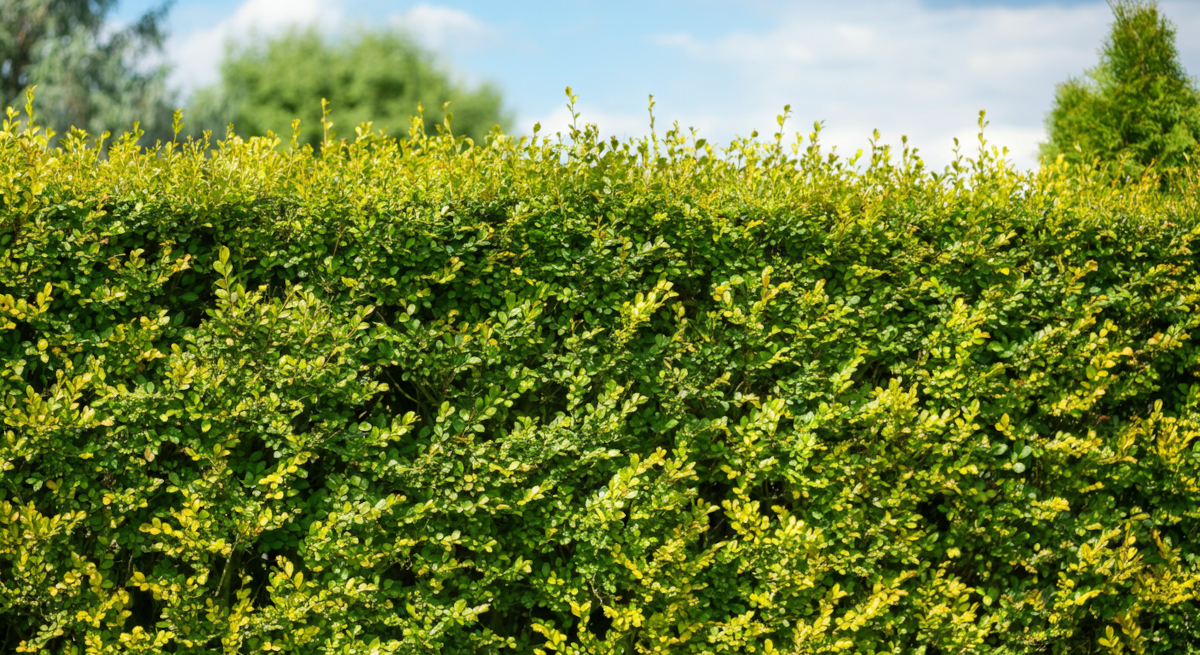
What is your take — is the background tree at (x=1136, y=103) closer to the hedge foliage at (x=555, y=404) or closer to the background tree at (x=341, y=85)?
the hedge foliage at (x=555, y=404)

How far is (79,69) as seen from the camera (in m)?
25.2

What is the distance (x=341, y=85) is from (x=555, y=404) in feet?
106

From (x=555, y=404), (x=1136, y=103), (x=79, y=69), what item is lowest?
(x=555, y=404)

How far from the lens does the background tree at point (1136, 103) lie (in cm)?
702

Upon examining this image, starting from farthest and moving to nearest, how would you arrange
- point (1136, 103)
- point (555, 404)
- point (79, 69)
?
point (79, 69), point (1136, 103), point (555, 404)

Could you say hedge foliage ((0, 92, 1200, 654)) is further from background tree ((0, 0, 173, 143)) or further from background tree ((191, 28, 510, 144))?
background tree ((191, 28, 510, 144))

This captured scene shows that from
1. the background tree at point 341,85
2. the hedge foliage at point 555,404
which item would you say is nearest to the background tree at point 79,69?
the background tree at point 341,85

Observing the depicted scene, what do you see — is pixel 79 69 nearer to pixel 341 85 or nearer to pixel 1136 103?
pixel 341 85

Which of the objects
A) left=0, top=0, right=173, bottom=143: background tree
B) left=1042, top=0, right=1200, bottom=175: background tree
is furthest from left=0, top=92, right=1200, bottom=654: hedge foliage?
left=0, top=0, right=173, bottom=143: background tree

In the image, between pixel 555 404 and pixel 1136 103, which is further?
pixel 1136 103

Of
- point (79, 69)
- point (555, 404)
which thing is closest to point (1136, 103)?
point (555, 404)

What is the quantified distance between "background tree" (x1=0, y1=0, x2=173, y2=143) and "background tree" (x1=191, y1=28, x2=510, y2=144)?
400cm

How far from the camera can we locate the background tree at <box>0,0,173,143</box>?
973 inches

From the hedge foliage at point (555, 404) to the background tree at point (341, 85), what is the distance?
28360mm
